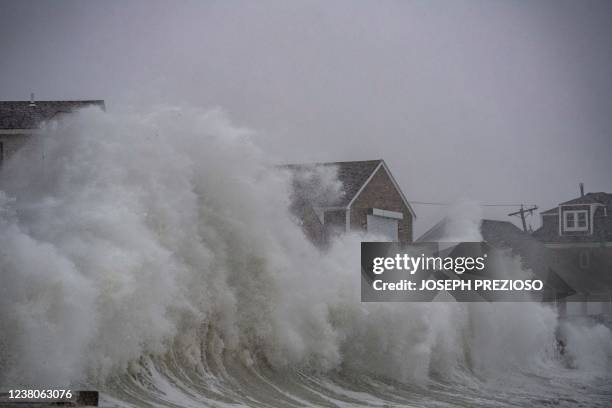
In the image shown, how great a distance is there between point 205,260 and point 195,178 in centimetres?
162

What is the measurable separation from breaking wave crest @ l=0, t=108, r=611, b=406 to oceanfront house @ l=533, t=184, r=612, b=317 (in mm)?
19935

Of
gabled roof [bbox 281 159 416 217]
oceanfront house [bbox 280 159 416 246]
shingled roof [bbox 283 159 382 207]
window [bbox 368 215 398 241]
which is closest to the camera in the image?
oceanfront house [bbox 280 159 416 246]

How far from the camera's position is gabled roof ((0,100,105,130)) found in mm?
20672

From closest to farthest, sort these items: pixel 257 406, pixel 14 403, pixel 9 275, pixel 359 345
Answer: pixel 14 403, pixel 9 275, pixel 257 406, pixel 359 345

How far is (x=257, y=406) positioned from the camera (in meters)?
11.9

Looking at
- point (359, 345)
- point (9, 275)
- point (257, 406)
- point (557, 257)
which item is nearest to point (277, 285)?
point (359, 345)

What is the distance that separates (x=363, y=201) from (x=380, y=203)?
1266 millimetres

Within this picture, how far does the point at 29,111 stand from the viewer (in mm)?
21906

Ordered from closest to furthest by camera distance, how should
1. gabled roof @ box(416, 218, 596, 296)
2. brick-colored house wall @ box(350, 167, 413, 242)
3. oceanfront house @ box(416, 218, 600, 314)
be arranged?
1. brick-colored house wall @ box(350, 167, 413, 242)
2. oceanfront house @ box(416, 218, 600, 314)
3. gabled roof @ box(416, 218, 596, 296)

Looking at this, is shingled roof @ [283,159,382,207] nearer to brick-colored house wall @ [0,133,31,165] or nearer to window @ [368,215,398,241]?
window @ [368,215,398,241]

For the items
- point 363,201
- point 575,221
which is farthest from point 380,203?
point 575,221

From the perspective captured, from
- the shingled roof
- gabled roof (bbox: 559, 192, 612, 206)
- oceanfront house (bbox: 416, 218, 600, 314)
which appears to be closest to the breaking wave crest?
the shingled roof

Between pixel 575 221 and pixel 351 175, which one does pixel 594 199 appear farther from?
pixel 351 175

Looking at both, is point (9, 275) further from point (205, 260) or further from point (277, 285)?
point (277, 285)
